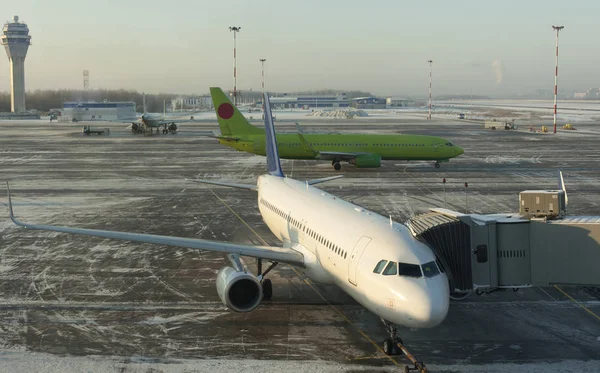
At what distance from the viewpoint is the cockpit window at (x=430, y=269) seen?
47.9 ft

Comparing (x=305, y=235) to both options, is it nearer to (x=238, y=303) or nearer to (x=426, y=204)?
(x=238, y=303)

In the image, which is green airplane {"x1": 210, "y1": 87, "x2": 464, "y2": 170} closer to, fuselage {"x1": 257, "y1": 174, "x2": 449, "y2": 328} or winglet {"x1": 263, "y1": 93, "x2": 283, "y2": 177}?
winglet {"x1": 263, "y1": 93, "x2": 283, "y2": 177}

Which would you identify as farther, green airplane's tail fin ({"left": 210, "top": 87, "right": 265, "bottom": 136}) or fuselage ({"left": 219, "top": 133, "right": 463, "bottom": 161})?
fuselage ({"left": 219, "top": 133, "right": 463, "bottom": 161})

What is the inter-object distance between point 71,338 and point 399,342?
9.11 meters

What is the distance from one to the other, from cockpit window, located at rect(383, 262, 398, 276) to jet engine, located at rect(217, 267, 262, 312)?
13.6 feet

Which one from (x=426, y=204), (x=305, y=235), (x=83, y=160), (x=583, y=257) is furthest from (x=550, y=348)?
(x=83, y=160)

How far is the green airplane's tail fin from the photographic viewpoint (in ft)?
181

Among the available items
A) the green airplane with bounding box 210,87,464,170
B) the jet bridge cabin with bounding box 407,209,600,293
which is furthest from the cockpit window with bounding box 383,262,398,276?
the green airplane with bounding box 210,87,464,170

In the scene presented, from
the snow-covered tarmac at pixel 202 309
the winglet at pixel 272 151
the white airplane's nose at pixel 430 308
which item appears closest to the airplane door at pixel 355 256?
the snow-covered tarmac at pixel 202 309

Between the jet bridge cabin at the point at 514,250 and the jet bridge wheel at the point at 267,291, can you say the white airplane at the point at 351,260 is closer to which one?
the jet bridge wheel at the point at 267,291

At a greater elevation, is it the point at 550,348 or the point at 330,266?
the point at 330,266

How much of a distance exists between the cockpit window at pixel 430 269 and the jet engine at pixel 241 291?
4.96 m

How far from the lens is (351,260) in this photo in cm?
1630

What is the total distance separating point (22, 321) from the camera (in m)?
18.7
